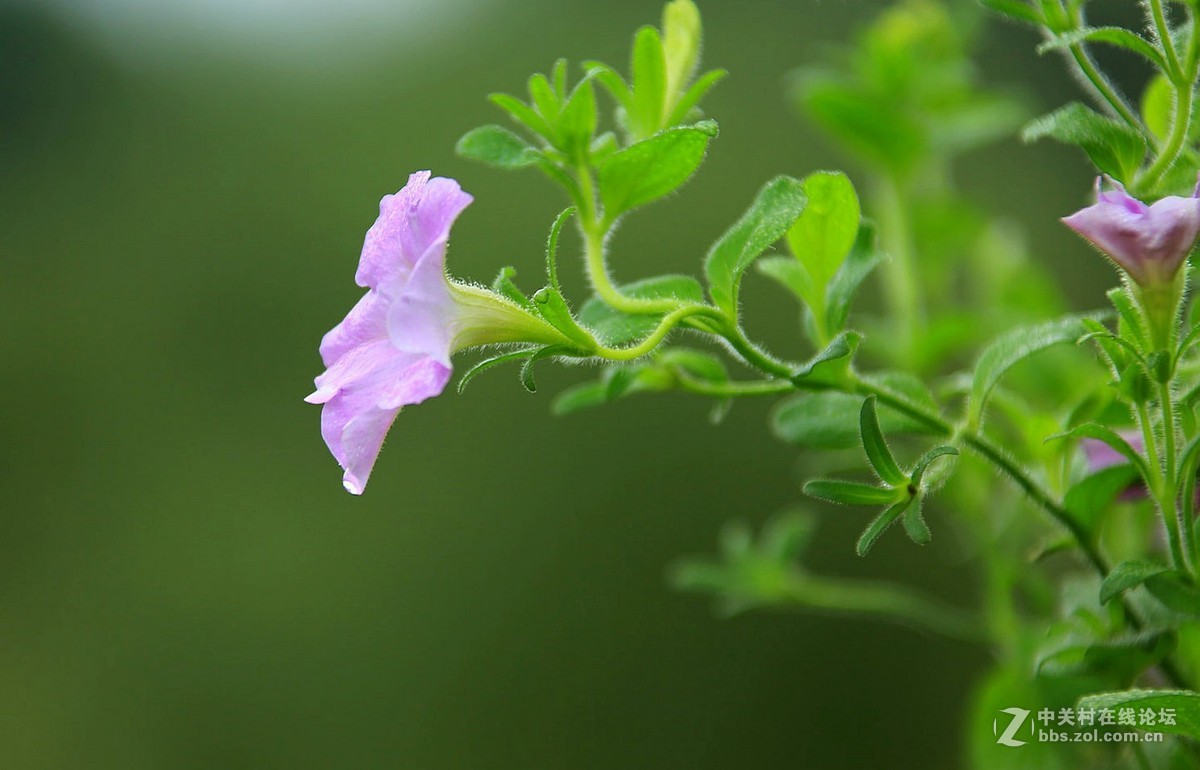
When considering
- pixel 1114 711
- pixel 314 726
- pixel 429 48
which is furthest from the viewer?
pixel 429 48

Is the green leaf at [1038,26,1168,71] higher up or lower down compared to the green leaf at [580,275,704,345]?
higher up

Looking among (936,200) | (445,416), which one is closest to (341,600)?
(445,416)

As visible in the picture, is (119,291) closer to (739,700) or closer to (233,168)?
(233,168)

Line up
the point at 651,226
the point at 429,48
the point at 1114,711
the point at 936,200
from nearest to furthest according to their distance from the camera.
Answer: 1. the point at 1114,711
2. the point at 936,200
3. the point at 651,226
4. the point at 429,48

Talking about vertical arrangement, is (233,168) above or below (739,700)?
above

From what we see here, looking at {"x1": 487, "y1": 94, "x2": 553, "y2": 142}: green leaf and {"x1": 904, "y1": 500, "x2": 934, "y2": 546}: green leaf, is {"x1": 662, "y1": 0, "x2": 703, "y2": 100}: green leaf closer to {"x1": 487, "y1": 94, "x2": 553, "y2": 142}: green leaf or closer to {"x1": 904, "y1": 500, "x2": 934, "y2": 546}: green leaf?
{"x1": 487, "y1": 94, "x2": 553, "y2": 142}: green leaf

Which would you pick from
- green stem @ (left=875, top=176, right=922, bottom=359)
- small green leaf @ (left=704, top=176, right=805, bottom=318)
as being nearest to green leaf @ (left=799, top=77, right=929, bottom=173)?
green stem @ (left=875, top=176, right=922, bottom=359)

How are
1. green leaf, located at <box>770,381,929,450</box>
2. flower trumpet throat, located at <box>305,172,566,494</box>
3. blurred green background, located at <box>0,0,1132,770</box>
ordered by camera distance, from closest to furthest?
flower trumpet throat, located at <box>305,172,566,494</box> → green leaf, located at <box>770,381,929,450</box> → blurred green background, located at <box>0,0,1132,770</box>

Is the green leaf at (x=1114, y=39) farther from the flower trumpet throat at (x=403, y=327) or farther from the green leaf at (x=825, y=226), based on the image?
the flower trumpet throat at (x=403, y=327)
